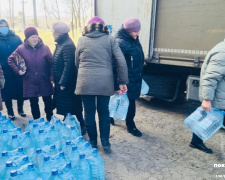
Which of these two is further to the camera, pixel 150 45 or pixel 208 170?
pixel 150 45

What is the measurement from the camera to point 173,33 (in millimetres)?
4133

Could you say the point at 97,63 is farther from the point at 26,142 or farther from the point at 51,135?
the point at 26,142

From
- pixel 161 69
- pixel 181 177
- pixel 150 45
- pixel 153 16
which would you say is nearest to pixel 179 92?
pixel 161 69

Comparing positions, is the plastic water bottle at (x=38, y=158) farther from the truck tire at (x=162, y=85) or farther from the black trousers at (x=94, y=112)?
the truck tire at (x=162, y=85)

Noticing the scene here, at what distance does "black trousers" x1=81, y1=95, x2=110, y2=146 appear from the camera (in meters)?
3.04

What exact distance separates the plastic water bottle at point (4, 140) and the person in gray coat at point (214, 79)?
2.29 metres

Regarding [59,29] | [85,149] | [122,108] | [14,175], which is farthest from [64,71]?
[14,175]

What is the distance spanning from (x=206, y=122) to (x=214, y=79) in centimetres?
64

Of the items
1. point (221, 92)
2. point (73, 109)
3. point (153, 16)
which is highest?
point (153, 16)

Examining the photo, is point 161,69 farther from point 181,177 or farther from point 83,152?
point 83,152

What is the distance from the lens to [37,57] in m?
3.63

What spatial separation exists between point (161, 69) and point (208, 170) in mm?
2617

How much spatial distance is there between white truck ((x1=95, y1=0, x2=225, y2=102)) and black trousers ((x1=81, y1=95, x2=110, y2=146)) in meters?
1.75

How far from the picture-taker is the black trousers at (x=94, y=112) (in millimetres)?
3045
